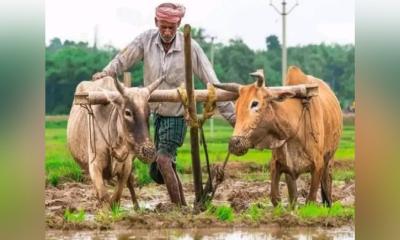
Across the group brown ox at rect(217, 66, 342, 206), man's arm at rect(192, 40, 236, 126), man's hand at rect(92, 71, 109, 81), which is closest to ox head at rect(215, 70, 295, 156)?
brown ox at rect(217, 66, 342, 206)

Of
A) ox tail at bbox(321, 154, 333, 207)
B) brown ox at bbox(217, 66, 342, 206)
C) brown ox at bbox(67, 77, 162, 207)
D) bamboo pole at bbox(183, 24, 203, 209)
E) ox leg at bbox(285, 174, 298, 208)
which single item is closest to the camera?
Result: bamboo pole at bbox(183, 24, 203, 209)

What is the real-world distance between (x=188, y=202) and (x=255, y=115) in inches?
28.5

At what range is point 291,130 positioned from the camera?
23.8ft

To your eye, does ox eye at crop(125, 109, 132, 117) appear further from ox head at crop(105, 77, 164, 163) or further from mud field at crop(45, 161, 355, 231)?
mud field at crop(45, 161, 355, 231)

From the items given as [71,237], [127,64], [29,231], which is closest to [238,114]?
[127,64]

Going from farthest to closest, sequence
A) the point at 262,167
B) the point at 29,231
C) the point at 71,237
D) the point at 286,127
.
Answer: the point at 262,167 → the point at 286,127 → the point at 71,237 → the point at 29,231

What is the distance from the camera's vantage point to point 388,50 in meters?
5.96

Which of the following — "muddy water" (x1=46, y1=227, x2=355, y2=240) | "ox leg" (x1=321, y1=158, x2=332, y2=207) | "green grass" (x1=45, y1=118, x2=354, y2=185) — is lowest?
"muddy water" (x1=46, y1=227, x2=355, y2=240)

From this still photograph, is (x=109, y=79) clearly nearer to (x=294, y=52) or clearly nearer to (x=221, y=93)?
(x=221, y=93)

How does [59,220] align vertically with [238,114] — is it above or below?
below

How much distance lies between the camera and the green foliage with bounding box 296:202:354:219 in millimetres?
7121

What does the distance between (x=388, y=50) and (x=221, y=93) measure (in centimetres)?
143

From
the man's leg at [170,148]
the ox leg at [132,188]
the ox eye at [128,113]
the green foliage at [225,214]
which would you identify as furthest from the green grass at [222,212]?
the ox eye at [128,113]

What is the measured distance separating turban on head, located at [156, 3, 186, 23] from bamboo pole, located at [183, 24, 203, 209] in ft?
0.75
